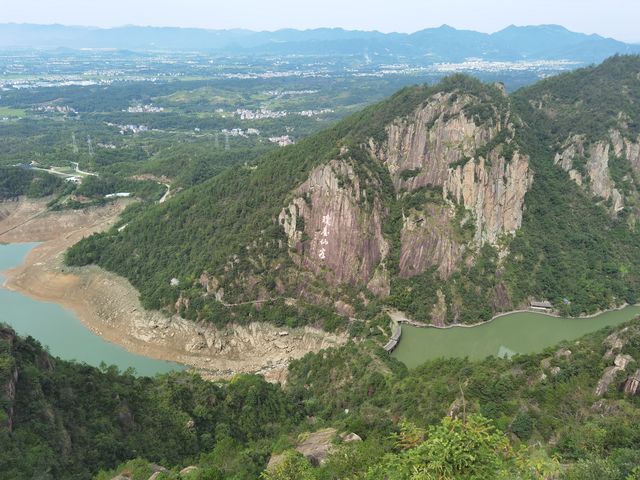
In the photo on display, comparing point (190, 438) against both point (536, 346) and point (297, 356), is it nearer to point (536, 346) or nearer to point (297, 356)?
point (297, 356)

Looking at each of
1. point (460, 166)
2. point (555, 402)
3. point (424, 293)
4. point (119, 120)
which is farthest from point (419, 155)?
point (119, 120)

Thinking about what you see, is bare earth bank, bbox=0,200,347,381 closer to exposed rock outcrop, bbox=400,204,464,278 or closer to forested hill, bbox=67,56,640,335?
forested hill, bbox=67,56,640,335

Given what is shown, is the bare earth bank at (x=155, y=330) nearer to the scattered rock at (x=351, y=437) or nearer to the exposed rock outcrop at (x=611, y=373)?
the scattered rock at (x=351, y=437)

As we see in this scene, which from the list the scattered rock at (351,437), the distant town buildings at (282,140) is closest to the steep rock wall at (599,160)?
the scattered rock at (351,437)

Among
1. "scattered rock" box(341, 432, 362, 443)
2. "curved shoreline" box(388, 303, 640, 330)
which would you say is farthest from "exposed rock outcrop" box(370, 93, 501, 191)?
"scattered rock" box(341, 432, 362, 443)

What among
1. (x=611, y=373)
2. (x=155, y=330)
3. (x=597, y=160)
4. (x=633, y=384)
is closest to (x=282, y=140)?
(x=597, y=160)
